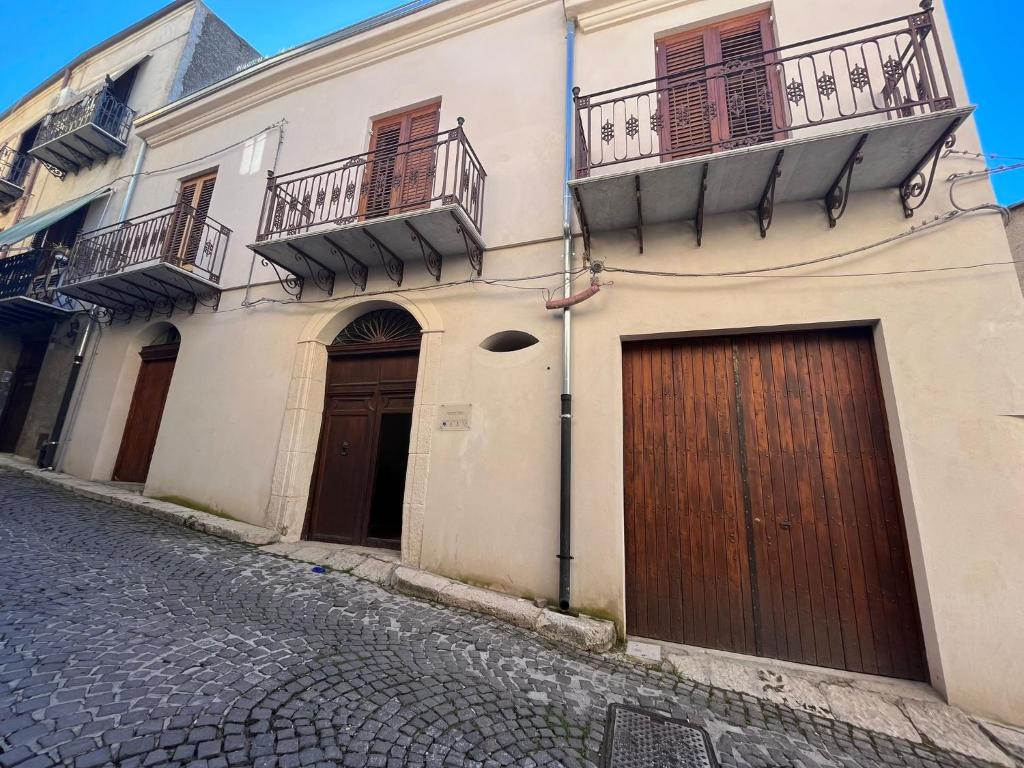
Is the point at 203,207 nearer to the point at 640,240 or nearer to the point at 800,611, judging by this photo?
the point at 640,240

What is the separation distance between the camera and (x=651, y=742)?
240cm

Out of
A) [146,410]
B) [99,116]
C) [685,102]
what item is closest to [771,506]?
[685,102]

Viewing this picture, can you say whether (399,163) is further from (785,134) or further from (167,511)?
(167,511)

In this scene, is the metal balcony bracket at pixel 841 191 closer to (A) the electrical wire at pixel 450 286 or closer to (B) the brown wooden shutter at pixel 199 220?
(A) the electrical wire at pixel 450 286

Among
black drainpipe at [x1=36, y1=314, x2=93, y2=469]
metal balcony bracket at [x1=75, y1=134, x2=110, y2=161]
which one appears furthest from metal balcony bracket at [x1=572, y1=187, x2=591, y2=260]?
metal balcony bracket at [x1=75, y1=134, x2=110, y2=161]

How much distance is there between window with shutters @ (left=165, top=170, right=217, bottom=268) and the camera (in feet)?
24.0

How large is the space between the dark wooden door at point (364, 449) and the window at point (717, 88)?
432 cm

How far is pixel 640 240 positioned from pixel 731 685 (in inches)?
162

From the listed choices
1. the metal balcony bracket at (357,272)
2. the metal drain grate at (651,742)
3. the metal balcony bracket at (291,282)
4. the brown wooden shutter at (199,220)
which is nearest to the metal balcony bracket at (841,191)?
the metal drain grate at (651,742)

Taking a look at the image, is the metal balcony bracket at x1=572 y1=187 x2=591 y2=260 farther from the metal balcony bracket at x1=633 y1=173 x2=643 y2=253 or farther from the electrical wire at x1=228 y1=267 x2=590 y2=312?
the metal balcony bracket at x1=633 y1=173 x2=643 y2=253

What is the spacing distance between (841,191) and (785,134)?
907 mm

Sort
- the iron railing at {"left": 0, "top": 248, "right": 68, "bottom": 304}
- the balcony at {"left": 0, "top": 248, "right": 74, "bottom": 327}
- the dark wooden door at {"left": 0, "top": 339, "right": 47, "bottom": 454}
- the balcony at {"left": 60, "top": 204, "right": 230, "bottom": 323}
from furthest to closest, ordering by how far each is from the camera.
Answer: the dark wooden door at {"left": 0, "top": 339, "right": 47, "bottom": 454} < the iron railing at {"left": 0, "top": 248, "right": 68, "bottom": 304} < the balcony at {"left": 0, "top": 248, "right": 74, "bottom": 327} < the balcony at {"left": 60, "top": 204, "right": 230, "bottom": 323}

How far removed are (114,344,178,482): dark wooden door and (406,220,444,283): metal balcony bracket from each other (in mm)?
5773

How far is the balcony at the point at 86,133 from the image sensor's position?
9836 millimetres
